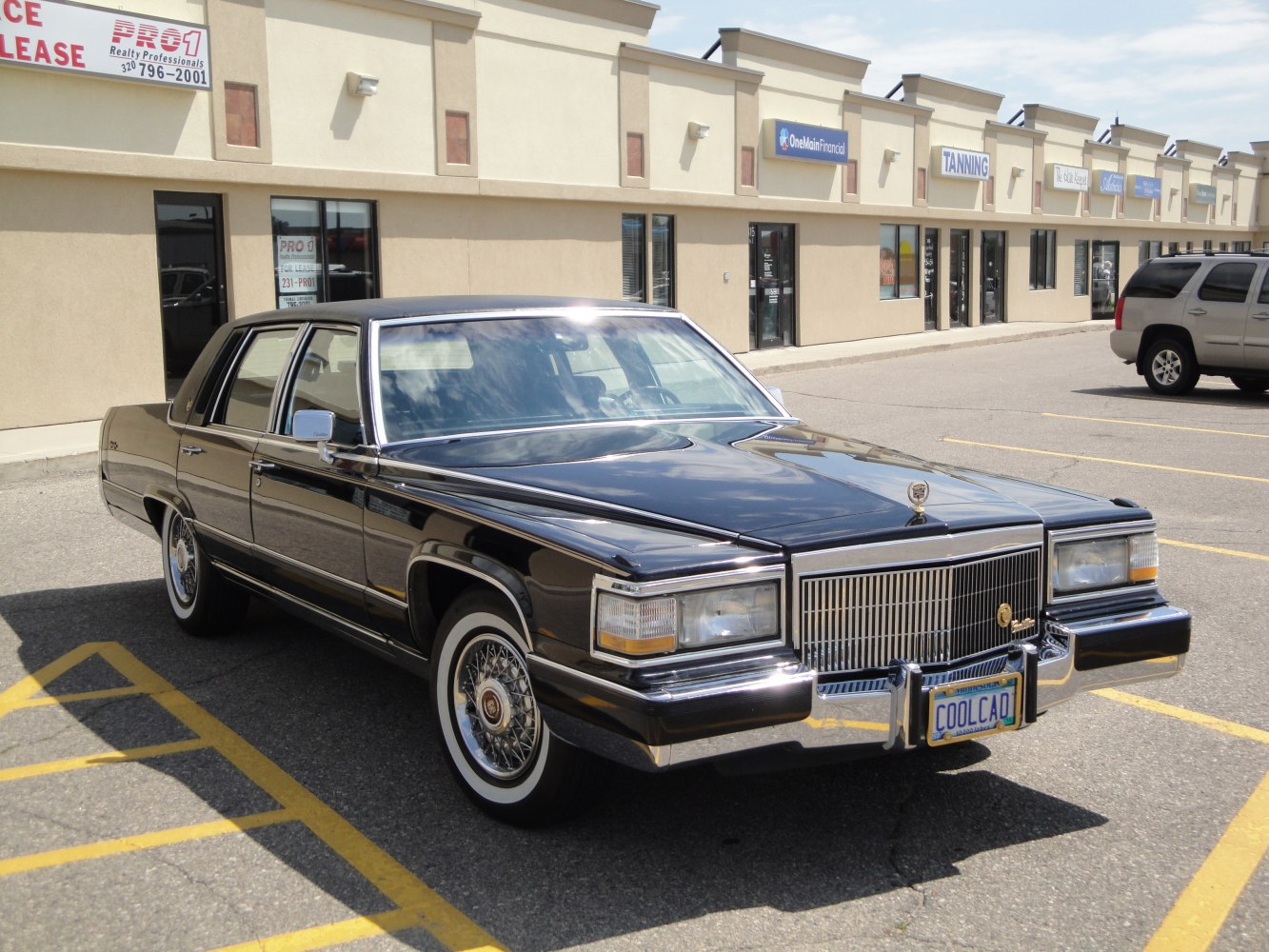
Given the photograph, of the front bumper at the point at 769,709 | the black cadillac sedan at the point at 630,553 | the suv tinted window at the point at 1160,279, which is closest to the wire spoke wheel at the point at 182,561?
the black cadillac sedan at the point at 630,553

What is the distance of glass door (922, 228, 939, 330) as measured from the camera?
A: 3197 cm

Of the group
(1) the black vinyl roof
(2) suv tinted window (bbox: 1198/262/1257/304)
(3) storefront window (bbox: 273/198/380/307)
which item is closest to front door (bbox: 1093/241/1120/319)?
(2) suv tinted window (bbox: 1198/262/1257/304)

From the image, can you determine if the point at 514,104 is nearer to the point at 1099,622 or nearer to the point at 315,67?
the point at 315,67

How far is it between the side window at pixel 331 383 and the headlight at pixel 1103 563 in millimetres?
2463

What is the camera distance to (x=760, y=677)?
347cm

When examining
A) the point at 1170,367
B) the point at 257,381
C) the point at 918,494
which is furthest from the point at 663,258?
the point at 918,494

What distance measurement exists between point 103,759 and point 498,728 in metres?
1.63

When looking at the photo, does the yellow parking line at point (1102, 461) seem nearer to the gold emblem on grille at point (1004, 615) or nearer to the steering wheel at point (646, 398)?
the steering wheel at point (646, 398)

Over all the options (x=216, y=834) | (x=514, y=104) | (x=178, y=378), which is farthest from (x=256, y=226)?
(x=216, y=834)

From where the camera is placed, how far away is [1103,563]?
4203 mm

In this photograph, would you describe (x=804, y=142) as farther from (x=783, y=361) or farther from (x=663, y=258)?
(x=783, y=361)

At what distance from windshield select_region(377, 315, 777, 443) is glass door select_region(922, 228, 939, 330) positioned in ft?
90.4

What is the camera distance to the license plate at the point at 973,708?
3623mm

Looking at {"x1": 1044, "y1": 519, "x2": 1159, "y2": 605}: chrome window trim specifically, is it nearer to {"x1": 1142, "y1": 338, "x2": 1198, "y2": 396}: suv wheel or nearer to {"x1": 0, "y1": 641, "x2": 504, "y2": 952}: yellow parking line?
A: {"x1": 0, "y1": 641, "x2": 504, "y2": 952}: yellow parking line
